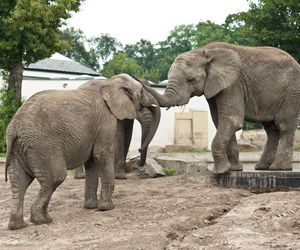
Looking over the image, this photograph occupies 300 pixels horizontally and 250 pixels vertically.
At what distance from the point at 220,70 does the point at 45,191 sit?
3576mm

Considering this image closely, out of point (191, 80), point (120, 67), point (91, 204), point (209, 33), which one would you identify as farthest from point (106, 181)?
point (120, 67)

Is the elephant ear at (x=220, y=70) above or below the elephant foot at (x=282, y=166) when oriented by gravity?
above

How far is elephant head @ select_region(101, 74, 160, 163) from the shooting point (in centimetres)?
848

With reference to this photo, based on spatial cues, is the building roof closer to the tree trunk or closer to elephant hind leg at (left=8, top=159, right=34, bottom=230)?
the tree trunk

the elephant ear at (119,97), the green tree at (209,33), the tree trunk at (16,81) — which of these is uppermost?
the green tree at (209,33)

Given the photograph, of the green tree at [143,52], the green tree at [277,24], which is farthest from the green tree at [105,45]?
the green tree at [277,24]

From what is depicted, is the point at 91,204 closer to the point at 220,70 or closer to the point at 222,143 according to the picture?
the point at 222,143

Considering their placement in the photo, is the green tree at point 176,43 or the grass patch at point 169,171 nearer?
the grass patch at point 169,171

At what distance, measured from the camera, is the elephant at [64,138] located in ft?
24.5

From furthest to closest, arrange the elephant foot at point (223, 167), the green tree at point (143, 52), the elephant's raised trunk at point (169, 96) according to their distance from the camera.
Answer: the green tree at point (143, 52) → the elephant foot at point (223, 167) → the elephant's raised trunk at point (169, 96)

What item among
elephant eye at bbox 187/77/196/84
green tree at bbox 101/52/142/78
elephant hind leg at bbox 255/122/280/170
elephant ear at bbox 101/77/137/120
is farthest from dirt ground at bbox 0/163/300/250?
green tree at bbox 101/52/142/78

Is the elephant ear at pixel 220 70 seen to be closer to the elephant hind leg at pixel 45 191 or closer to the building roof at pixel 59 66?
the elephant hind leg at pixel 45 191

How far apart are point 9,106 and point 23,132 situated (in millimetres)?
15127

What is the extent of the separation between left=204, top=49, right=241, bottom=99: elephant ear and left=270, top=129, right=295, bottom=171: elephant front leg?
1303 millimetres
